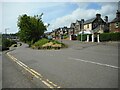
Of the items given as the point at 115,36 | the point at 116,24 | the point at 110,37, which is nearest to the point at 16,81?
the point at 115,36

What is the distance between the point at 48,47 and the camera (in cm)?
4484

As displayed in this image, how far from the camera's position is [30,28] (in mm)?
72125

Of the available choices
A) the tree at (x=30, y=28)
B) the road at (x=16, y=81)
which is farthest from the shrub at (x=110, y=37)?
the road at (x=16, y=81)

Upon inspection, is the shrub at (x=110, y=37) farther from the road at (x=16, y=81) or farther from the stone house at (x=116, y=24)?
the road at (x=16, y=81)

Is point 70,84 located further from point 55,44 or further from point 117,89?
point 55,44

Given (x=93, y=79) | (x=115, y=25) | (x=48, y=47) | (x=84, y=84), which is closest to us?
(x=84, y=84)

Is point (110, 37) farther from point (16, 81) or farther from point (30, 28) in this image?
point (16, 81)

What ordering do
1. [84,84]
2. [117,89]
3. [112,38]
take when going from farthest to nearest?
1. [112,38]
2. [84,84]
3. [117,89]

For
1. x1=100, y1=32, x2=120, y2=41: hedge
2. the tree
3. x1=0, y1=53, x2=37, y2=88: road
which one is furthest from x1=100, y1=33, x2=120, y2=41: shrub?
x1=0, y1=53, x2=37, y2=88: road

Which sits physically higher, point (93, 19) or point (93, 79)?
point (93, 19)

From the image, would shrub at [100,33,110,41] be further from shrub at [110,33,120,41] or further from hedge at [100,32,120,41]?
shrub at [110,33,120,41]

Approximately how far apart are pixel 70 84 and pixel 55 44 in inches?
1481

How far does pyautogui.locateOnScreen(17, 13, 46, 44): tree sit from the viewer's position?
71.8 meters

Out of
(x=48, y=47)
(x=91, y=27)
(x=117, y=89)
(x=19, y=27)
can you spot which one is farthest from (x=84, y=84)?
(x=91, y=27)
